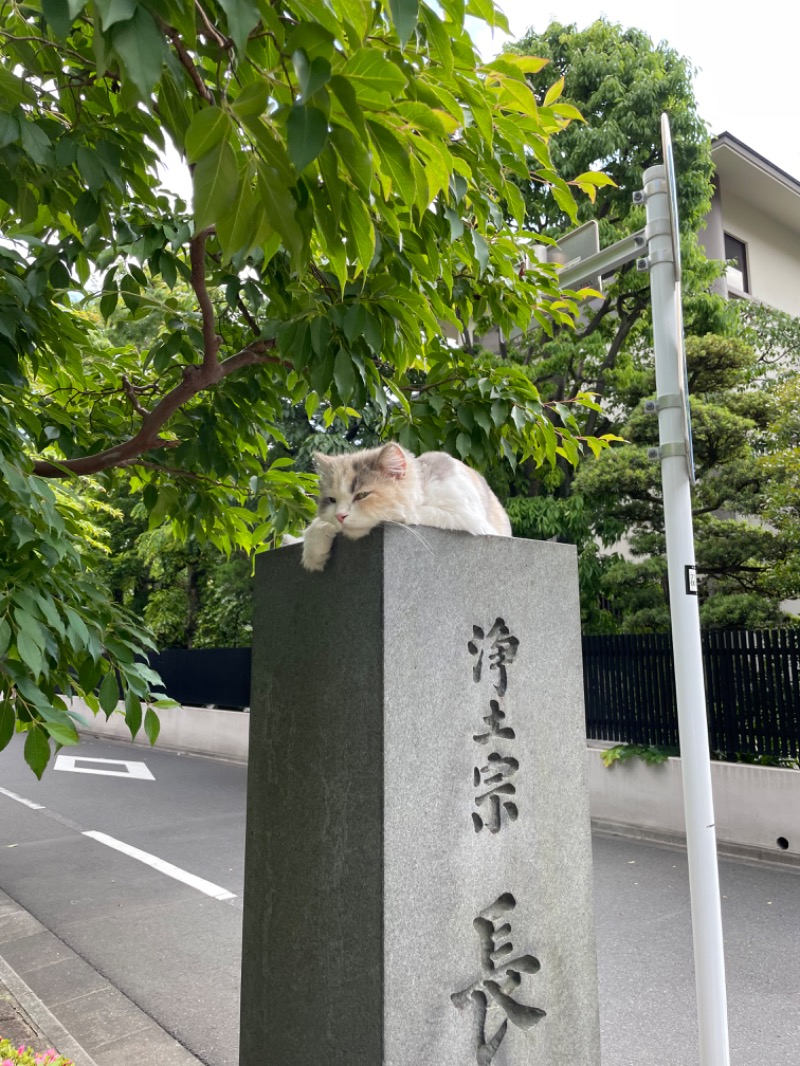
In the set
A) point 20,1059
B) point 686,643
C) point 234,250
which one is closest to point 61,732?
point 20,1059

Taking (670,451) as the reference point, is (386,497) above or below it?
below

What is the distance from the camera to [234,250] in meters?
1.37

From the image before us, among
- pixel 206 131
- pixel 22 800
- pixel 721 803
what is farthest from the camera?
pixel 22 800

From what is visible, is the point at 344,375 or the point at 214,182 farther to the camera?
the point at 344,375

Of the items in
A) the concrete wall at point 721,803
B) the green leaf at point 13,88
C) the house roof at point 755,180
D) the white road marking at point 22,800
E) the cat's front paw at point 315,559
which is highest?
the house roof at point 755,180

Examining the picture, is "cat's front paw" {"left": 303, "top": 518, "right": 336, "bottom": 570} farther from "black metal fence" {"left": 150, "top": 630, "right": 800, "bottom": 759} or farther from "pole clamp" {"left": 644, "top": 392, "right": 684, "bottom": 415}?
"black metal fence" {"left": 150, "top": 630, "right": 800, "bottom": 759}

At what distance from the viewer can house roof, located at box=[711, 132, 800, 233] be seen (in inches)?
504

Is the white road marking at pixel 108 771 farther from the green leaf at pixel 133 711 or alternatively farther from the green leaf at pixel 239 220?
the green leaf at pixel 239 220

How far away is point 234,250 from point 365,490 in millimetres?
1192

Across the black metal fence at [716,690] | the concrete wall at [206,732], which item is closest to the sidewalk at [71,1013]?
the black metal fence at [716,690]

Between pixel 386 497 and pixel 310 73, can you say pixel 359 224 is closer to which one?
pixel 310 73

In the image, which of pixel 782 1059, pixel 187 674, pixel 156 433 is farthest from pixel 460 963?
pixel 187 674

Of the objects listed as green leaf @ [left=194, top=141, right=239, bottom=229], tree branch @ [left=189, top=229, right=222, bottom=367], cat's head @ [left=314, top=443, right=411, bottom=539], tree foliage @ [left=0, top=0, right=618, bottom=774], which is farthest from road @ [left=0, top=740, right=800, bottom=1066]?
green leaf @ [left=194, top=141, right=239, bottom=229]

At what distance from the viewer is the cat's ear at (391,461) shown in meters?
2.54
